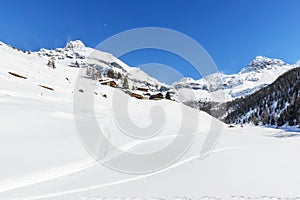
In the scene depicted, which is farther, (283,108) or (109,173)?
(283,108)

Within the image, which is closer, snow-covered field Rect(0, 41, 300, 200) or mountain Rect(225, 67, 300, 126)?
snow-covered field Rect(0, 41, 300, 200)

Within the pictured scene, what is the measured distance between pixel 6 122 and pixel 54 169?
7.62m

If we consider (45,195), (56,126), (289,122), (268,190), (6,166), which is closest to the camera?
(45,195)

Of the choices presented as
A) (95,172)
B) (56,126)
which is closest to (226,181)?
(95,172)

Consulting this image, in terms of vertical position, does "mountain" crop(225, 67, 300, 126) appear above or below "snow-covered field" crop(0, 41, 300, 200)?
above

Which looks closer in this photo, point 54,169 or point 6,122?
point 54,169

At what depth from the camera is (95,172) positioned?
12.4 metres

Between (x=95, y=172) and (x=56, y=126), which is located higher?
(x=56, y=126)

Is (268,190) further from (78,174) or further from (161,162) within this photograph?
(78,174)

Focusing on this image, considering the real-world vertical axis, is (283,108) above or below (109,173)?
above

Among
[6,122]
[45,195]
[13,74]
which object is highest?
[13,74]

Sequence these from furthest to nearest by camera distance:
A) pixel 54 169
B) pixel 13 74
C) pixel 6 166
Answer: pixel 13 74 < pixel 54 169 < pixel 6 166

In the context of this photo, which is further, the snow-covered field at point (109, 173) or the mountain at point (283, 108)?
the mountain at point (283, 108)

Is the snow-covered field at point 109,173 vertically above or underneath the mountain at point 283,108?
underneath
